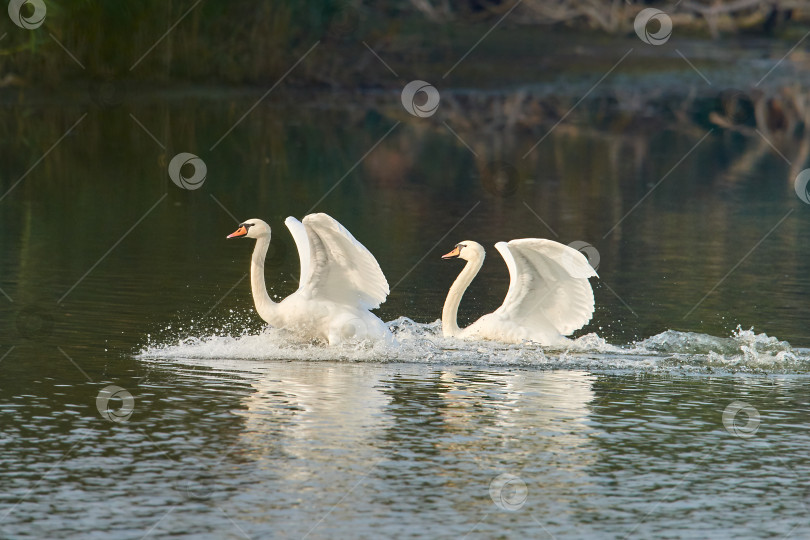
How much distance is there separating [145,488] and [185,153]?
1864 cm

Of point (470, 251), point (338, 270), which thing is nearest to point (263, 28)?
point (470, 251)

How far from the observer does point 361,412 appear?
999cm

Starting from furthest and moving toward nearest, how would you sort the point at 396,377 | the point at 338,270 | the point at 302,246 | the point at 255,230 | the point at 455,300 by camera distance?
1. the point at 455,300
2. the point at 255,230
3. the point at 302,246
4. the point at 338,270
5. the point at 396,377

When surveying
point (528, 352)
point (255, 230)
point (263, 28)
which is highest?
point (263, 28)

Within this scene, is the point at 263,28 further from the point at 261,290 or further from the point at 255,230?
the point at 261,290

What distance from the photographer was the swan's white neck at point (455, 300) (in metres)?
13.0

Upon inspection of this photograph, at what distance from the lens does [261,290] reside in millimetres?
12352

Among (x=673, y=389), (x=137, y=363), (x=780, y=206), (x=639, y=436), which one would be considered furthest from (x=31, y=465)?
(x=780, y=206)

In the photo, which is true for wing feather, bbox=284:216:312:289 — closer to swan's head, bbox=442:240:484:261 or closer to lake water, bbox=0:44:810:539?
lake water, bbox=0:44:810:539

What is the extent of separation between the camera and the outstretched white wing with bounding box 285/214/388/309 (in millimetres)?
11812

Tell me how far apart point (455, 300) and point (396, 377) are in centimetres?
212

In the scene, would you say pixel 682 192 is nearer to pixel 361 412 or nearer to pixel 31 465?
pixel 361 412

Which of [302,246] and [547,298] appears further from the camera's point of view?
[547,298]

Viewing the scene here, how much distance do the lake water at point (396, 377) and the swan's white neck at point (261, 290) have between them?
0.22 meters
